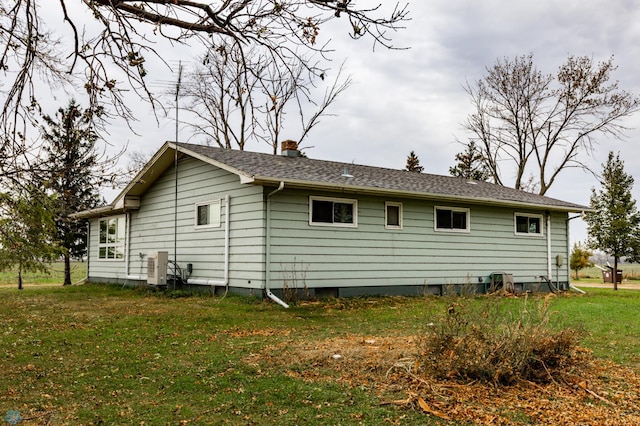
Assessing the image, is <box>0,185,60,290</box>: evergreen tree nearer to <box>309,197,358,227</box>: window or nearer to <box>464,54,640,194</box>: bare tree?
<box>309,197,358,227</box>: window

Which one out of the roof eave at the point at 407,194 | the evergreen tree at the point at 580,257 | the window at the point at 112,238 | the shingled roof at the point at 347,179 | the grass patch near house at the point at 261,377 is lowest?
the grass patch near house at the point at 261,377

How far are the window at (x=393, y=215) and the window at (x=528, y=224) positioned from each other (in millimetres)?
4800

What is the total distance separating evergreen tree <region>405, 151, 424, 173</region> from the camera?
3778 centimetres

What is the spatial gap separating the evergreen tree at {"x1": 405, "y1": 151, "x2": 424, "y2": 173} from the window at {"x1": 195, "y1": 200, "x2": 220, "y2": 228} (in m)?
25.8

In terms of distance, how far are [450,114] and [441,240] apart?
17.3 meters

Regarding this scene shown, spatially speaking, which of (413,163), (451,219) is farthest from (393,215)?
(413,163)

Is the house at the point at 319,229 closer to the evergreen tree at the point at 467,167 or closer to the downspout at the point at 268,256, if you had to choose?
the downspout at the point at 268,256

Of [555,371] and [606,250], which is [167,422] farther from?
A: [606,250]

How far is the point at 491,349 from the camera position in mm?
4965

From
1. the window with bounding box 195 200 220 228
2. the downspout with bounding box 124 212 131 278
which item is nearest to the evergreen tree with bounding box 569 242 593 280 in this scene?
the window with bounding box 195 200 220 228

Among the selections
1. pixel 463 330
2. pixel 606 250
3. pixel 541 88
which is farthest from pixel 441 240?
pixel 541 88

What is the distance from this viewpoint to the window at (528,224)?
16.6 meters

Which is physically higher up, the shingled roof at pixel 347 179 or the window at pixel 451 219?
the shingled roof at pixel 347 179

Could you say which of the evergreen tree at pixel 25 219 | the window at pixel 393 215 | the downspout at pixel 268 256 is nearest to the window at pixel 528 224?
the window at pixel 393 215
